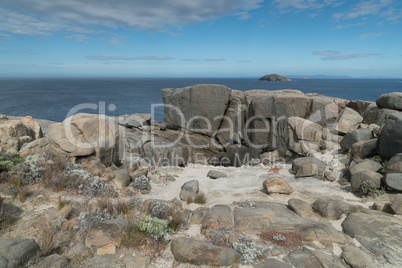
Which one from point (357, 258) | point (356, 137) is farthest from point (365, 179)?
point (356, 137)

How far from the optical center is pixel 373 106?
19.2 metres

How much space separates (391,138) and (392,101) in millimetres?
7974

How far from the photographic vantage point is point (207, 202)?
34.7 ft

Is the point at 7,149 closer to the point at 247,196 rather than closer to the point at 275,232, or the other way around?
the point at 247,196

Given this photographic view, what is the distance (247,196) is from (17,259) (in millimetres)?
8385

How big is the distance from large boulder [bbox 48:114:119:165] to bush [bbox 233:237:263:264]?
9.02 m

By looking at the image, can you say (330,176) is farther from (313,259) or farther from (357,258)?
(313,259)

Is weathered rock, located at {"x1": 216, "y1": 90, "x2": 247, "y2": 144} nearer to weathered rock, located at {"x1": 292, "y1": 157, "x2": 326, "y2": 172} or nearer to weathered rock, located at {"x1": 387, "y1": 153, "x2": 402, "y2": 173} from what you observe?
weathered rock, located at {"x1": 292, "y1": 157, "x2": 326, "y2": 172}

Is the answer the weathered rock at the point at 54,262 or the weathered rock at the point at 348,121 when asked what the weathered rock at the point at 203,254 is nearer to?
the weathered rock at the point at 54,262

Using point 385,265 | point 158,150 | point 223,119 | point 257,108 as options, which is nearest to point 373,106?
point 257,108

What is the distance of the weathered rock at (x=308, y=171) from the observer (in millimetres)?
13332

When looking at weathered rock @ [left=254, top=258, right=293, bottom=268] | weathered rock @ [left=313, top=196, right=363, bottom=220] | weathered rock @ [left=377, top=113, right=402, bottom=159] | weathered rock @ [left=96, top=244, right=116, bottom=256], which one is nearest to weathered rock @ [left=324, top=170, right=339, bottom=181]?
weathered rock @ [left=377, top=113, right=402, bottom=159]

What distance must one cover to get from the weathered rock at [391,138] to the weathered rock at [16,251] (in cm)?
1380

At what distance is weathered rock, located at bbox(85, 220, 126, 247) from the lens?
19.4 ft
